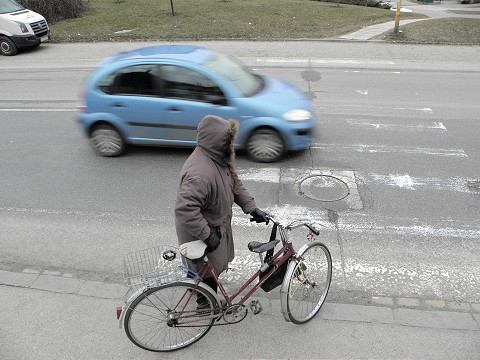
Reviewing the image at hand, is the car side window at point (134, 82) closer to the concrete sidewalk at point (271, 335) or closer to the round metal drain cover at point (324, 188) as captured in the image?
the round metal drain cover at point (324, 188)

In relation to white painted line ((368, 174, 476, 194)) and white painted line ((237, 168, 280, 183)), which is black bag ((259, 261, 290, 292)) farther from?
white painted line ((368, 174, 476, 194))

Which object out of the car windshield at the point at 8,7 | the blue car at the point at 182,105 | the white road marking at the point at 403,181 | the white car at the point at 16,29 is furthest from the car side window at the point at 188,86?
the car windshield at the point at 8,7

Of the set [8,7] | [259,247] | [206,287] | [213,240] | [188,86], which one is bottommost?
[206,287]

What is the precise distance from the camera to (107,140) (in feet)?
25.2

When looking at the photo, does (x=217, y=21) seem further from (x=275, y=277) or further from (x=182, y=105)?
(x=275, y=277)

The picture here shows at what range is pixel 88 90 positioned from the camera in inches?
299

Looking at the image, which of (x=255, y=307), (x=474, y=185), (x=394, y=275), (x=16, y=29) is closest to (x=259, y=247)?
(x=255, y=307)

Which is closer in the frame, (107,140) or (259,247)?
(259,247)

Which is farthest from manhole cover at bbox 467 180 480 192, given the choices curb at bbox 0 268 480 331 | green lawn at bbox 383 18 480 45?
green lawn at bbox 383 18 480 45

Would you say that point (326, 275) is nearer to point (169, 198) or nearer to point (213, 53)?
point (169, 198)

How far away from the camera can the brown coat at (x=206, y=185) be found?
317 cm

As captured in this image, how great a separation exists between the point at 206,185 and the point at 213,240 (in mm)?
456

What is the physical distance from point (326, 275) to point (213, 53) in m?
4.95

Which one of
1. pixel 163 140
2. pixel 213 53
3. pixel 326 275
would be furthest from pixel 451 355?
pixel 213 53
